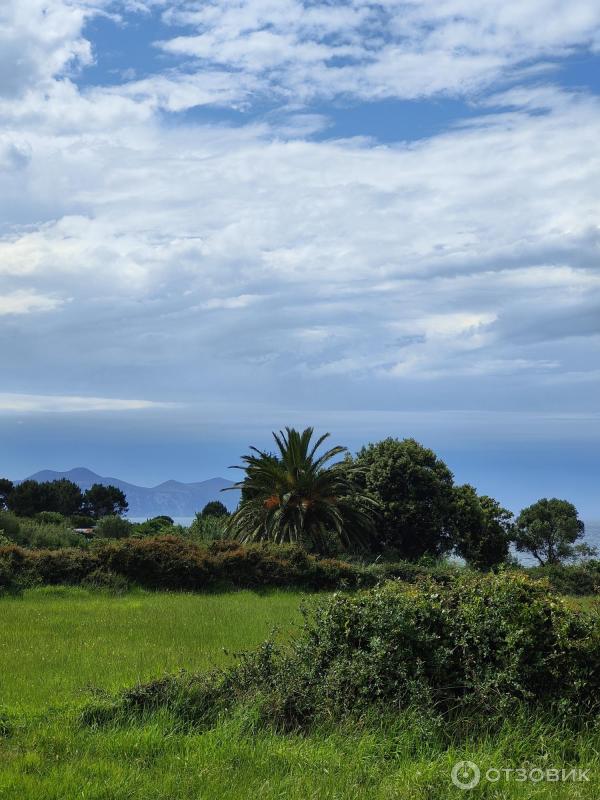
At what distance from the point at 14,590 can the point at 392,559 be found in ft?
61.1

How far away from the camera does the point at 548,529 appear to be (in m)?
56.4

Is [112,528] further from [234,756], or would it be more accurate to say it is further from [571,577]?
[234,756]

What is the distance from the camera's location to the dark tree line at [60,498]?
205ft

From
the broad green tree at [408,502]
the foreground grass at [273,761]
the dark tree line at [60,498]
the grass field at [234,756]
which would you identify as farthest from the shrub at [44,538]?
the dark tree line at [60,498]

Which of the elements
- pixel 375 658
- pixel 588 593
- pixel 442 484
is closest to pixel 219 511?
pixel 442 484

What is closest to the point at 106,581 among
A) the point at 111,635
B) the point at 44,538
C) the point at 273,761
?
the point at 111,635

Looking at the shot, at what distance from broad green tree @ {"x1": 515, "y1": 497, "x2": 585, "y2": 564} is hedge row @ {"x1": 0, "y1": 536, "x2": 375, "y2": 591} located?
3792 cm

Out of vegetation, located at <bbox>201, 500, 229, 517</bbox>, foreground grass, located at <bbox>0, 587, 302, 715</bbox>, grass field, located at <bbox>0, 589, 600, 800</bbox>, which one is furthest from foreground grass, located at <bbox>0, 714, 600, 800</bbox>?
vegetation, located at <bbox>201, 500, 229, 517</bbox>

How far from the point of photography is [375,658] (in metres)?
7.32

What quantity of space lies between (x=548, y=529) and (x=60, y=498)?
3845cm

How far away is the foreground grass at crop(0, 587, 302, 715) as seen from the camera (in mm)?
8707

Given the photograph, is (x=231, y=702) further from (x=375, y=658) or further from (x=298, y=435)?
(x=298, y=435)

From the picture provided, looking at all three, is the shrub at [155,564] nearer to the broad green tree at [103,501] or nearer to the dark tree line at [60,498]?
the dark tree line at [60,498]

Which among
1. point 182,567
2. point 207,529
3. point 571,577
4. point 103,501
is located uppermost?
point 103,501
